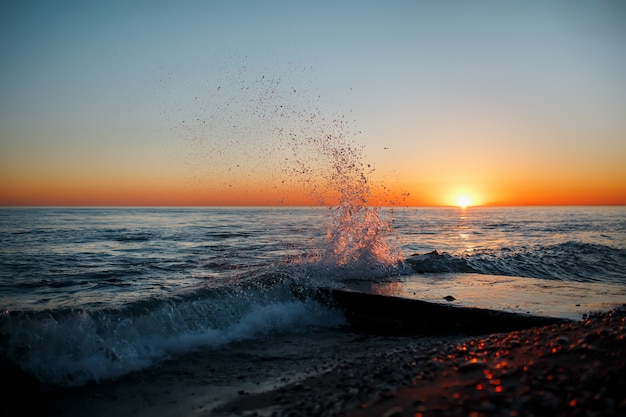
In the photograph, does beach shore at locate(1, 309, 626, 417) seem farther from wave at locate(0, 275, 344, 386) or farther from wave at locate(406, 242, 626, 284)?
wave at locate(406, 242, 626, 284)

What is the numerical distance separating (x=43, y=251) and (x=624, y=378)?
18.7 meters

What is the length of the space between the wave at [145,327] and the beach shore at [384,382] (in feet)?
0.87

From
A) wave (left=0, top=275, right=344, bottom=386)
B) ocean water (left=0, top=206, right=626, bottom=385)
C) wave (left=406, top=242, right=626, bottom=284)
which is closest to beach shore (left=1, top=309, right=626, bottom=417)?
wave (left=0, top=275, right=344, bottom=386)

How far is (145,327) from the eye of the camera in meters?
6.17

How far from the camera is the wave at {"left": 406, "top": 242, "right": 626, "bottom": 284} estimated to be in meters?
11.8

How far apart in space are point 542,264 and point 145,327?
504 inches

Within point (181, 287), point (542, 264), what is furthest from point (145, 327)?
point (542, 264)

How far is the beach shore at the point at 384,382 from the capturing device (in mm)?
3154

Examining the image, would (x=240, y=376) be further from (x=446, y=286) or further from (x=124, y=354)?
(x=446, y=286)

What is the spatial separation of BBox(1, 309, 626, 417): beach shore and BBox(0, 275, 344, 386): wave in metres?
0.27

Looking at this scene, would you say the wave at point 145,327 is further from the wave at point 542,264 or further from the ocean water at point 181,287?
the wave at point 542,264

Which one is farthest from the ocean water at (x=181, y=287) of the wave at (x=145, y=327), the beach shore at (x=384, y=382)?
the beach shore at (x=384, y=382)

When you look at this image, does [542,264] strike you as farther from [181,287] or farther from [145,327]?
[145,327]

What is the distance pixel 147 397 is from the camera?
14.3 ft
